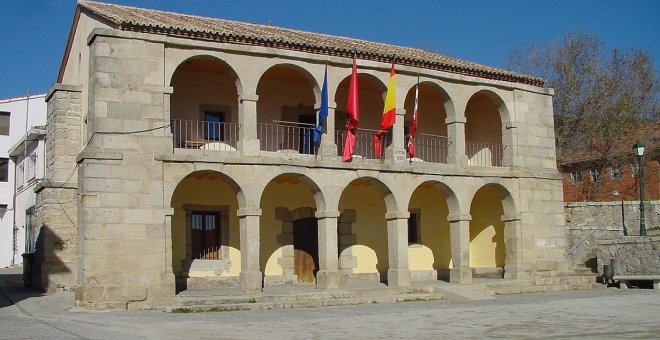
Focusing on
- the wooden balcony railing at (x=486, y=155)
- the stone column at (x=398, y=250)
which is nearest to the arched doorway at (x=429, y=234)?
the wooden balcony railing at (x=486, y=155)

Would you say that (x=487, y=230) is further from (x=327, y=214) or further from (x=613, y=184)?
(x=613, y=184)

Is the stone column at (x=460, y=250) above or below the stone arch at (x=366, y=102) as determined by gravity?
below

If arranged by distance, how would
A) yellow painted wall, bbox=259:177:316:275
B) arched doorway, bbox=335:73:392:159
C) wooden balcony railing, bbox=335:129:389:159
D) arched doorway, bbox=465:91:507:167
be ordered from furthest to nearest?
arched doorway, bbox=465:91:507:167, wooden balcony railing, bbox=335:129:389:159, arched doorway, bbox=335:73:392:159, yellow painted wall, bbox=259:177:316:275

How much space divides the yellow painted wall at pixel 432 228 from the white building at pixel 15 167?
48.5 feet

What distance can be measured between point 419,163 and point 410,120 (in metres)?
3.10

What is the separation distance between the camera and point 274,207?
20.8 meters

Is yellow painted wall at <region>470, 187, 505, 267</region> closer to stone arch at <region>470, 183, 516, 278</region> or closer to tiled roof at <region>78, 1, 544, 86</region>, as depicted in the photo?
stone arch at <region>470, 183, 516, 278</region>

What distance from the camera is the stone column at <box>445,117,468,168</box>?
2116 cm

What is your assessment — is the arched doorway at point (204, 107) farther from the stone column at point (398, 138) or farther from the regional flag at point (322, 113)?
the stone column at point (398, 138)

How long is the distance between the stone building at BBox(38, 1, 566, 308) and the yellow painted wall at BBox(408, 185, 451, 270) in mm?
47

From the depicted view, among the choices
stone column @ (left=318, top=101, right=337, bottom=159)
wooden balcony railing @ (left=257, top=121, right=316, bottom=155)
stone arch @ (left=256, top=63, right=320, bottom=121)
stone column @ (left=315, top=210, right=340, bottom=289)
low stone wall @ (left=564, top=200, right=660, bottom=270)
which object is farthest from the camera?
low stone wall @ (left=564, top=200, right=660, bottom=270)

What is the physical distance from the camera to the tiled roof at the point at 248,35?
56.3 ft

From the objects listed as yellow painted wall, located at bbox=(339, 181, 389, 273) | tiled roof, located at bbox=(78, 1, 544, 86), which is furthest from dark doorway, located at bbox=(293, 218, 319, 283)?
tiled roof, located at bbox=(78, 1, 544, 86)

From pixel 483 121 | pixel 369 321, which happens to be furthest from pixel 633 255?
pixel 369 321
